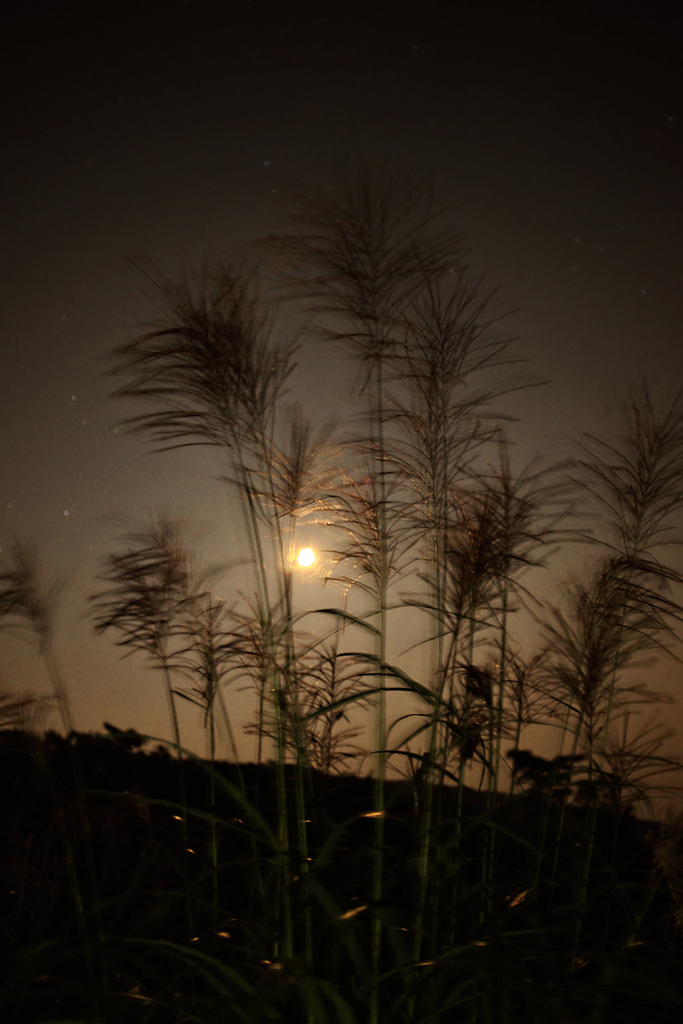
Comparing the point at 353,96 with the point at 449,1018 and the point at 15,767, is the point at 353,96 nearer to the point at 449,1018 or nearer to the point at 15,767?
the point at 449,1018

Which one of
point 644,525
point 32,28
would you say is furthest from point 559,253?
point 32,28

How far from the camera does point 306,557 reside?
5.16 ft

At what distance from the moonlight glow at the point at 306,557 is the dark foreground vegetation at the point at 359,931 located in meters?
0.54

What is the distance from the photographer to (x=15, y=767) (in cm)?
285

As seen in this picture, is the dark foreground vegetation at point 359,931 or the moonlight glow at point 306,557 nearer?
the dark foreground vegetation at point 359,931

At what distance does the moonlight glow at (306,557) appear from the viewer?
1.56 metres

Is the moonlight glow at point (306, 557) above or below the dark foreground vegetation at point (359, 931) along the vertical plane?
above

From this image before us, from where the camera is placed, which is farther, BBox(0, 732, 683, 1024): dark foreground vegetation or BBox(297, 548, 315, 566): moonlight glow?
BBox(297, 548, 315, 566): moonlight glow

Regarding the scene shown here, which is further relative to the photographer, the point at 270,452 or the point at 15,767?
the point at 15,767

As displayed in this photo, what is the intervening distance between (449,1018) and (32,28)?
2894mm

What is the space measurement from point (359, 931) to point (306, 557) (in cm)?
78

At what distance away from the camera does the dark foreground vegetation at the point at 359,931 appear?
944mm

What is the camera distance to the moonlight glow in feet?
5.10

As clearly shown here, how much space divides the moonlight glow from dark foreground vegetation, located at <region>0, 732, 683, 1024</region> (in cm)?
54
